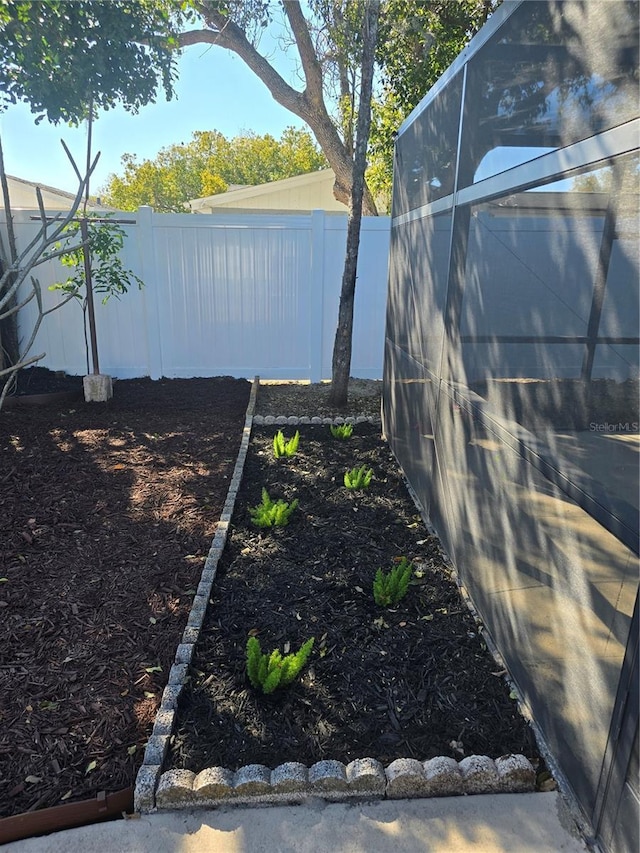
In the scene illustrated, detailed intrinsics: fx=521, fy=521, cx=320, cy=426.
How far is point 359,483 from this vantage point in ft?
12.5

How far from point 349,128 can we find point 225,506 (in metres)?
8.93

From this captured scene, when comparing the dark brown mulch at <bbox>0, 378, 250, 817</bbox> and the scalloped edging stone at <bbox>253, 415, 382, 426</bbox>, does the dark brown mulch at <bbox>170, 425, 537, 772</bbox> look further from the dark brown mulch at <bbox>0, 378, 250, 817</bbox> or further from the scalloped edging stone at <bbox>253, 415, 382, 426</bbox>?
the scalloped edging stone at <bbox>253, 415, 382, 426</bbox>

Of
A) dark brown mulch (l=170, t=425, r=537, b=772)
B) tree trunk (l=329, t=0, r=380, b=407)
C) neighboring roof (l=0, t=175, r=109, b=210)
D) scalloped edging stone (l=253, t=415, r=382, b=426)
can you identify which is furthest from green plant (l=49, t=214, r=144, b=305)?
neighboring roof (l=0, t=175, r=109, b=210)

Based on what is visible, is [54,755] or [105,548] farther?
[105,548]

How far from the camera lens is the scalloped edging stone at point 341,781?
1640 mm

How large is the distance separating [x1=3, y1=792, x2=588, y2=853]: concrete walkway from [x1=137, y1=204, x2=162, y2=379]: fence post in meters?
5.87

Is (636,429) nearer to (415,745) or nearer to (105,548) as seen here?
(415,745)

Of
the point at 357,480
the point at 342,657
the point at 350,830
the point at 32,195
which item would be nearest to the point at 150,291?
the point at 357,480

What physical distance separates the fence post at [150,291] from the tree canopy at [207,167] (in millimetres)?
Answer: 27896

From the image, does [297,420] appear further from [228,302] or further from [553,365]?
[553,365]

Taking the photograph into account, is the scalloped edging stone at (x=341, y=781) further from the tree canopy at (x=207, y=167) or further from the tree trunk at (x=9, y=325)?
the tree canopy at (x=207, y=167)

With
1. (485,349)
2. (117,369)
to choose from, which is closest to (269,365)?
(117,369)

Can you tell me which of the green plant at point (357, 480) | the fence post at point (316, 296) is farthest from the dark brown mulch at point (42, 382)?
the green plant at point (357, 480)

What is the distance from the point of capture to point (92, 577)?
2.82 meters
